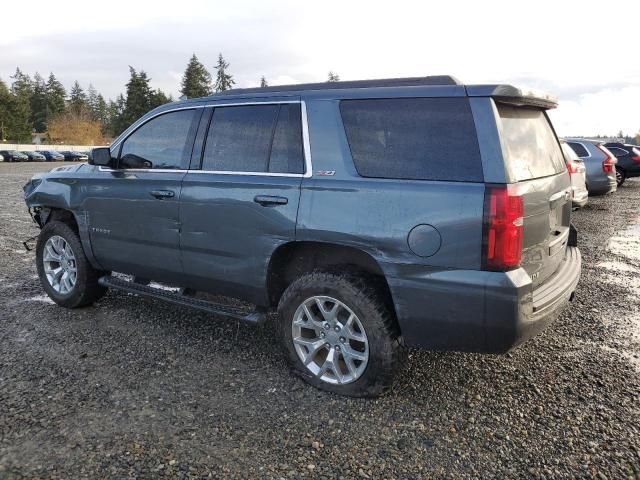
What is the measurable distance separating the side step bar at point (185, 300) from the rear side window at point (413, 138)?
1322 millimetres

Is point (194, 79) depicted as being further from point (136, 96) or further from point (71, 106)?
point (71, 106)

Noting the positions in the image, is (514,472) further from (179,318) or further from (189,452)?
(179,318)

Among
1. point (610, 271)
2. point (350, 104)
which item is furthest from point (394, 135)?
point (610, 271)

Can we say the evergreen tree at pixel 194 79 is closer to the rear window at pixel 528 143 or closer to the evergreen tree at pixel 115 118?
the evergreen tree at pixel 115 118

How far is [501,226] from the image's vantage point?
278 centimetres

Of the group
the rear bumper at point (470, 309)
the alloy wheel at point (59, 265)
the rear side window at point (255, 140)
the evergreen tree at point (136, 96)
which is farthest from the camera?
the evergreen tree at point (136, 96)

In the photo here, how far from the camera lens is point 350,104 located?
11.1 feet

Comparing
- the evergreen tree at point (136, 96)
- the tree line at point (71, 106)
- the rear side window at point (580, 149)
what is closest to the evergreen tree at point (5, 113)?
the tree line at point (71, 106)

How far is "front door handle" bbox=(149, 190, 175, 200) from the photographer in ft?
13.4

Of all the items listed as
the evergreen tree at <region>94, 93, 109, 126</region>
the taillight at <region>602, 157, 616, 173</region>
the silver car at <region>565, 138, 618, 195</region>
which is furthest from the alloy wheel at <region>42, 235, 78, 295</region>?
the evergreen tree at <region>94, 93, 109, 126</region>

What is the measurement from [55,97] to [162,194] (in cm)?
10795

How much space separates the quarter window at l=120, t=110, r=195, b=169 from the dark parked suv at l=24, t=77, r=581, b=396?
0.05ft

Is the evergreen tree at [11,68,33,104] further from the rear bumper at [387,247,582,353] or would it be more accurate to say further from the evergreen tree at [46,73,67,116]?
the rear bumper at [387,247,582,353]

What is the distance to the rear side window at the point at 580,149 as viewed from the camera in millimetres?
13594
